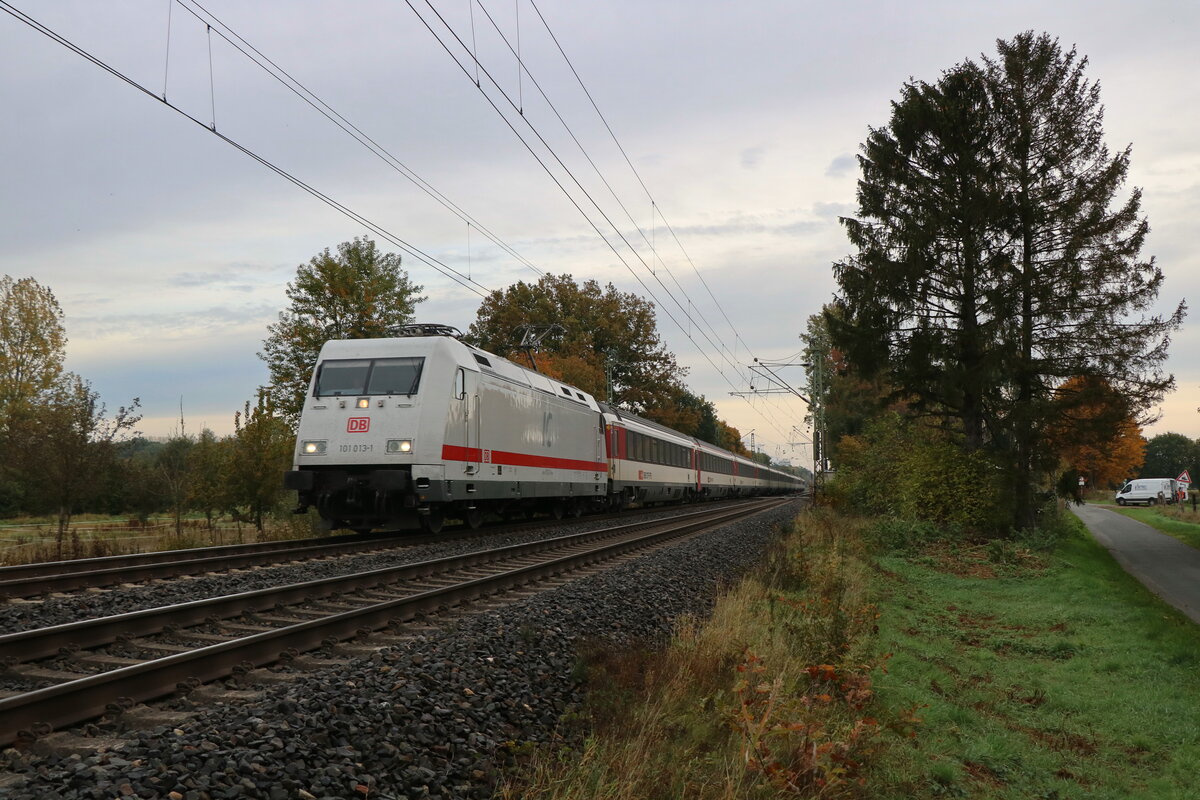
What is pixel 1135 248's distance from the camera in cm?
1917

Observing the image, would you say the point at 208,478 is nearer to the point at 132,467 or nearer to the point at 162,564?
the point at 132,467

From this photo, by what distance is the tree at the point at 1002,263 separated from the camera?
62.7 ft

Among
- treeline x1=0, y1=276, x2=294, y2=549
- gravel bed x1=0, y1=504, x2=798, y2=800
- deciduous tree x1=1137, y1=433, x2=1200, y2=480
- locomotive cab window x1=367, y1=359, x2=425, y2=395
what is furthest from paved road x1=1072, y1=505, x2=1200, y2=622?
deciduous tree x1=1137, y1=433, x2=1200, y2=480

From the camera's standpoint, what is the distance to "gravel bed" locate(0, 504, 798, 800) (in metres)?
3.75

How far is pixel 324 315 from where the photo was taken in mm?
→ 37375

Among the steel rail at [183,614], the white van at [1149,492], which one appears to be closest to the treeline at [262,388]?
the steel rail at [183,614]

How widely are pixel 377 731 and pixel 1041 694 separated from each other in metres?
6.53

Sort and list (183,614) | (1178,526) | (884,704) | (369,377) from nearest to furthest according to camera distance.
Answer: (183,614), (884,704), (369,377), (1178,526)

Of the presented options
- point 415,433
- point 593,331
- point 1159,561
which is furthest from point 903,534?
point 593,331

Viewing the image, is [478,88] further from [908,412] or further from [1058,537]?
[1058,537]

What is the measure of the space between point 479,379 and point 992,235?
1254cm

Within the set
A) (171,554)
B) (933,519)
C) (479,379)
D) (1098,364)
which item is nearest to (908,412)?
(933,519)

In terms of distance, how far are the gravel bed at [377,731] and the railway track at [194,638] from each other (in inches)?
21.6

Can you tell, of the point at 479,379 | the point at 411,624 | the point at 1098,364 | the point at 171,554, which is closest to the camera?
the point at 411,624
